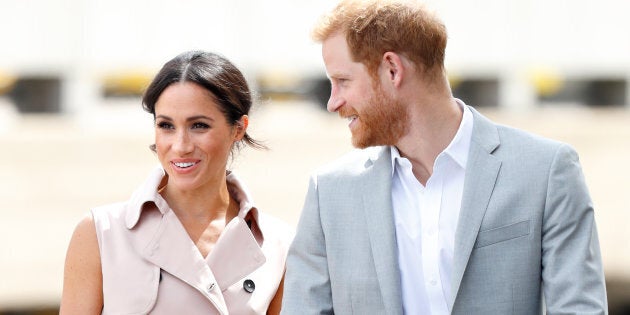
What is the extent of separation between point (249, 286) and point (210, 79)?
2.35 ft

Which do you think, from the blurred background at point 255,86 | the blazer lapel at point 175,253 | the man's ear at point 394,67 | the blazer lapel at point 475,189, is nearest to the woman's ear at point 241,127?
the blazer lapel at point 175,253

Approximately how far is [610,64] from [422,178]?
8.52 m

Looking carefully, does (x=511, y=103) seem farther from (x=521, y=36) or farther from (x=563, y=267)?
(x=563, y=267)

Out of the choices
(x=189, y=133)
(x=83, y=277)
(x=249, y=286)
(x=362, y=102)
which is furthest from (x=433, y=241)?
(x=83, y=277)

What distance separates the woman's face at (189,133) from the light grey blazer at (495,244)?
1.94 feet

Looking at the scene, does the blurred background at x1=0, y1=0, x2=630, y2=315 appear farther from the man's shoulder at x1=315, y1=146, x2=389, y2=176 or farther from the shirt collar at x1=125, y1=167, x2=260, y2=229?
the man's shoulder at x1=315, y1=146, x2=389, y2=176

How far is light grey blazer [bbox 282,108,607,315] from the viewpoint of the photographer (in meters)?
3.86

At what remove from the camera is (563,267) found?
384cm

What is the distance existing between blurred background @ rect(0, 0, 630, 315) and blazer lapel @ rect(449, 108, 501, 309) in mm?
5803

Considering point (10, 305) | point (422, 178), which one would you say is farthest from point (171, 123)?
point (10, 305)

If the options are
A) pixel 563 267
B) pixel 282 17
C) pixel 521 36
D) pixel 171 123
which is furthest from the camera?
pixel 521 36

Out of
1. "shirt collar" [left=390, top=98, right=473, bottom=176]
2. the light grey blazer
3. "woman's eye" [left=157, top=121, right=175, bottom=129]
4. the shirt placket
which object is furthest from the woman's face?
the shirt placket

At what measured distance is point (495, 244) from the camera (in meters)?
3.91

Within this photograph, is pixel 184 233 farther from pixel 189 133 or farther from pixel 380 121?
pixel 380 121
